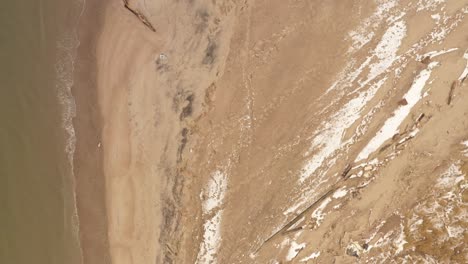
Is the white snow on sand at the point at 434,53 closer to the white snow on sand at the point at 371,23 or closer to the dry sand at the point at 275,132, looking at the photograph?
the dry sand at the point at 275,132

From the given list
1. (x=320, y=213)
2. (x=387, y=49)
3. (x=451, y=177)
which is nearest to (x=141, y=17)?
(x=387, y=49)

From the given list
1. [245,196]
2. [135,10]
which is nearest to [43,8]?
[135,10]

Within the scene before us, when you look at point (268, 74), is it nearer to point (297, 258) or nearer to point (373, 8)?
point (373, 8)

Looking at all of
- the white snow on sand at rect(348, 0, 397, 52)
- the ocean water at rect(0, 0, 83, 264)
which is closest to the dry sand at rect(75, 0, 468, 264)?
the white snow on sand at rect(348, 0, 397, 52)

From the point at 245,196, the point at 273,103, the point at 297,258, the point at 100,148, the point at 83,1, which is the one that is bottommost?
the point at 297,258

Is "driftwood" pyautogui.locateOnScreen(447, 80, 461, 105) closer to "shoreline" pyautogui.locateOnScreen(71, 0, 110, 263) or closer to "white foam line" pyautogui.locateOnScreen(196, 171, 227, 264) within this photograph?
"white foam line" pyautogui.locateOnScreen(196, 171, 227, 264)
